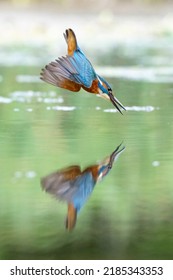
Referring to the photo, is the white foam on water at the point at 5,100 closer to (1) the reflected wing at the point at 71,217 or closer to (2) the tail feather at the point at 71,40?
(2) the tail feather at the point at 71,40

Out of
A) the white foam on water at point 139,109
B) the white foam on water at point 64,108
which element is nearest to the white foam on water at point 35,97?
the white foam on water at point 64,108

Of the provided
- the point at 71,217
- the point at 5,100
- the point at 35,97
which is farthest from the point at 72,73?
the point at 35,97

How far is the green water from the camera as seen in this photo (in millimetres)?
3957

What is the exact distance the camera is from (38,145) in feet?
17.9

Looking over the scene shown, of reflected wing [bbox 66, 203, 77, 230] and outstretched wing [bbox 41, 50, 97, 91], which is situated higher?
outstretched wing [bbox 41, 50, 97, 91]

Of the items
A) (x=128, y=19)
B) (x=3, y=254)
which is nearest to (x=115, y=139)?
(x=3, y=254)

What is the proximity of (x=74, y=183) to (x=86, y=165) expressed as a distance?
335 mm

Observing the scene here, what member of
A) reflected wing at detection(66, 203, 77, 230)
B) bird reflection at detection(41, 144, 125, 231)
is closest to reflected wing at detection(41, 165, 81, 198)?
bird reflection at detection(41, 144, 125, 231)

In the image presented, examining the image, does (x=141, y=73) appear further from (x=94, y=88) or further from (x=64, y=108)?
(x=94, y=88)

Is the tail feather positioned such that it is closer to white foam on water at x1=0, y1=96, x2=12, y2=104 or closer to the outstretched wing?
the outstretched wing

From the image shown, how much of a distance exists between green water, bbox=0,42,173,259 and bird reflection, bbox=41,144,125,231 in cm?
3

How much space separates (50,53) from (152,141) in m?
5.10

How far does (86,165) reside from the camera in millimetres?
4949
